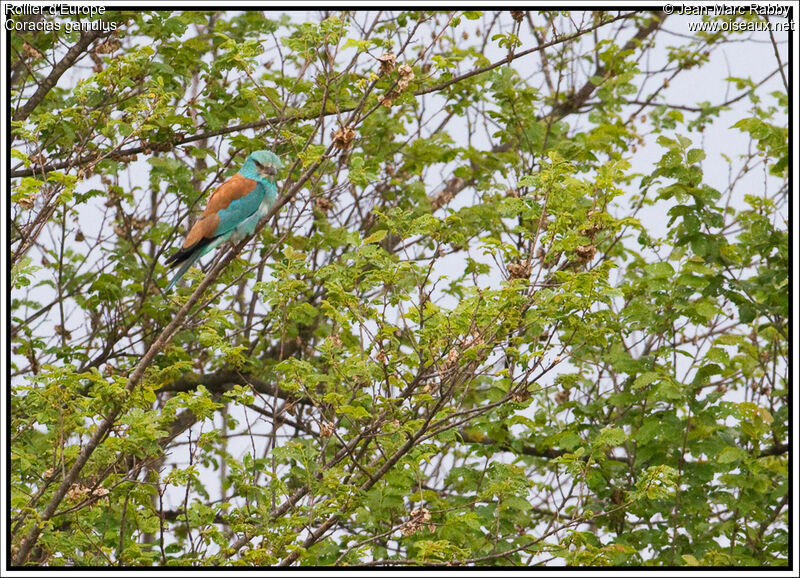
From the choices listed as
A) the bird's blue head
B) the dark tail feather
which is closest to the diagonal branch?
the bird's blue head

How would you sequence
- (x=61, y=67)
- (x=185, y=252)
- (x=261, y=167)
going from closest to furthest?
(x=185, y=252), (x=61, y=67), (x=261, y=167)

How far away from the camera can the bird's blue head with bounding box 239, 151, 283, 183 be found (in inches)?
288

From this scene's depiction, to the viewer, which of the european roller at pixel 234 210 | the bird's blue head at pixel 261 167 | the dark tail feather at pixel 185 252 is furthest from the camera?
the bird's blue head at pixel 261 167

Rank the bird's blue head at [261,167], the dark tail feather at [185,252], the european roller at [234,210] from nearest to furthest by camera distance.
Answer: the dark tail feather at [185,252], the european roller at [234,210], the bird's blue head at [261,167]

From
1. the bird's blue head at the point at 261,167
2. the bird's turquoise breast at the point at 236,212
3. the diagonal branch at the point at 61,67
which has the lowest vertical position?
the bird's turquoise breast at the point at 236,212

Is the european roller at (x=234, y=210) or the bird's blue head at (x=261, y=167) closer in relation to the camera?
the european roller at (x=234, y=210)

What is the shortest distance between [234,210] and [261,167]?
1.45 feet

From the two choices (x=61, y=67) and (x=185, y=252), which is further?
(x=61, y=67)

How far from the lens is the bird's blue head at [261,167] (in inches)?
288

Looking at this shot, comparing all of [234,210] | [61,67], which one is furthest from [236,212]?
[61,67]

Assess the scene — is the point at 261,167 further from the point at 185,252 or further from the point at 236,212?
the point at 185,252

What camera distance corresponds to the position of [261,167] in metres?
7.43

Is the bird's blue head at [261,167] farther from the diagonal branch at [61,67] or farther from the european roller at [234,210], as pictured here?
the diagonal branch at [61,67]

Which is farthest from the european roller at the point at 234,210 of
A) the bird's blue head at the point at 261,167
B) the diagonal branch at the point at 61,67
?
the diagonal branch at the point at 61,67
